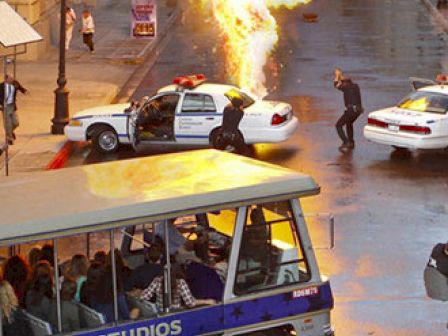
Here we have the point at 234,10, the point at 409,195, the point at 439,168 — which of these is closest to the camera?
the point at 409,195

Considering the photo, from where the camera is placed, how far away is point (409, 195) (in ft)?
73.6

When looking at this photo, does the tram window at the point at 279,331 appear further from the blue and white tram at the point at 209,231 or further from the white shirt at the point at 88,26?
the white shirt at the point at 88,26

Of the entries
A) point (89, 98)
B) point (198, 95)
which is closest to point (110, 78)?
point (89, 98)

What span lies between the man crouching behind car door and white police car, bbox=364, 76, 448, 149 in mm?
2663

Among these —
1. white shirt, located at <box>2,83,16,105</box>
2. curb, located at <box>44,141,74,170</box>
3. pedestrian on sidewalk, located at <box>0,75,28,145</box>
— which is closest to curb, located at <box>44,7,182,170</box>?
curb, located at <box>44,141,74,170</box>

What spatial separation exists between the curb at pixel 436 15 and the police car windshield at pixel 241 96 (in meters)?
22.9

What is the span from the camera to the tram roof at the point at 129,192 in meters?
11.6

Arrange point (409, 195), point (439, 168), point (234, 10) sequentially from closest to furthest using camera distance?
point (409, 195), point (439, 168), point (234, 10)

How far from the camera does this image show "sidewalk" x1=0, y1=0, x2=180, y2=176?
1063 inches

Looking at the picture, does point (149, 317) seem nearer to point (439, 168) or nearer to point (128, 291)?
point (128, 291)

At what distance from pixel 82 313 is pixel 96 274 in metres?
0.43

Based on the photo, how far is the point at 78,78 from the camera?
36.7m

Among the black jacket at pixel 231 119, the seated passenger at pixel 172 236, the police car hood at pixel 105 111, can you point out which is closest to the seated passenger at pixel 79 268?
the seated passenger at pixel 172 236

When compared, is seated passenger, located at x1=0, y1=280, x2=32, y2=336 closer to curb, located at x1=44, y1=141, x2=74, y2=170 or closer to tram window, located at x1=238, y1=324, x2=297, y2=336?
tram window, located at x1=238, y1=324, x2=297, y2=336
